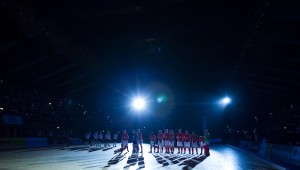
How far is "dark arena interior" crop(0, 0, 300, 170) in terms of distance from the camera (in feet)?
60.8

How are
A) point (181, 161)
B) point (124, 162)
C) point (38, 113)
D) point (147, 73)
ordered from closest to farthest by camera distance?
point (124, 162)
point (181, 161)
point (147, 73)
point (38, 113)

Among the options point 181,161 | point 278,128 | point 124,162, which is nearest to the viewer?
point 124,162

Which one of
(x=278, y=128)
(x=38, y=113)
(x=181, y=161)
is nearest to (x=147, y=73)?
(x=38, y=113)

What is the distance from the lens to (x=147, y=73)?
32.8 m

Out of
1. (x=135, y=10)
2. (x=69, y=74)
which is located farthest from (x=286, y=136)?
(x=69, y=74)

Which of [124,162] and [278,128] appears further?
[278,128]

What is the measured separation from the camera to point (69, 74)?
3089 centimetres

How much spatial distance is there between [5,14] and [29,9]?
5.58 feet

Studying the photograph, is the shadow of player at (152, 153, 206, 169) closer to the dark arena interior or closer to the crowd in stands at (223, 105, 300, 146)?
the dark arena interior

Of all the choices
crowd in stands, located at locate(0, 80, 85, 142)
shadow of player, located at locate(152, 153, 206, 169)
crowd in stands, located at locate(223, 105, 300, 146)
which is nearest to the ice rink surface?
shadow of player, located at locate(152, 153, 206, 169)

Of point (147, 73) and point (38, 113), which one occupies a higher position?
point (147, 73)

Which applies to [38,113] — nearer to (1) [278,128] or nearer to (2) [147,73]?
(2) [147,73]

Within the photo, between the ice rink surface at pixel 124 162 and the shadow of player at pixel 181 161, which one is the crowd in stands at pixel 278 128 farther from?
the shadow of player at pixel 181 161

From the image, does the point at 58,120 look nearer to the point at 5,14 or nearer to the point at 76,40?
the point at 76,40
